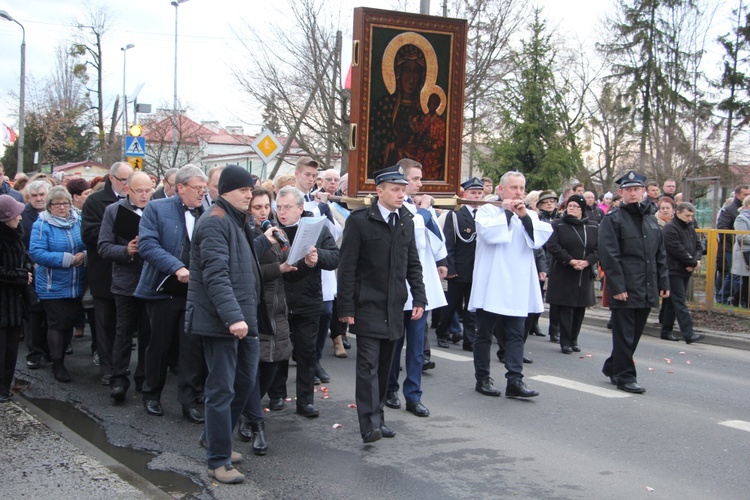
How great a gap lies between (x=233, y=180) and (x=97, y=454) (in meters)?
2.18

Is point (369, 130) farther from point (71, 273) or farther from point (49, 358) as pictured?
point (49, 358)

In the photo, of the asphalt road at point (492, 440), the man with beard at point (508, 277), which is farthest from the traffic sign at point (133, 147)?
the man with beard at point (508, 277)

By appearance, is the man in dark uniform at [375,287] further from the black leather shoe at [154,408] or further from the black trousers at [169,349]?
the black leather shoe at [154,408]

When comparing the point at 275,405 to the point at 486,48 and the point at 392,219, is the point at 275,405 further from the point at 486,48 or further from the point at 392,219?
the point at 486,48

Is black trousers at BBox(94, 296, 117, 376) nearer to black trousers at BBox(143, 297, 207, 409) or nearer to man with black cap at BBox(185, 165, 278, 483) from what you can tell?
black trousers at BBox(143, 297, 207, 409)

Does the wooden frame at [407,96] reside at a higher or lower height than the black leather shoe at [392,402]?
higher

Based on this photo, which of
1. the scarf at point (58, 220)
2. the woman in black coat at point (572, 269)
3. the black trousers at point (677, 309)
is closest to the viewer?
the scarf at point (58, 220)

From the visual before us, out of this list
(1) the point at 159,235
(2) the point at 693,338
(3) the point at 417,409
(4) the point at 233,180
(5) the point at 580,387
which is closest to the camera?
(4) the point at 233,180

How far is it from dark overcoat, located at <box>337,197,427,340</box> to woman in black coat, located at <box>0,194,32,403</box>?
10.1 ft

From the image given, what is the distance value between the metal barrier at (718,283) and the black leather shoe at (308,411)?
27.9 ft

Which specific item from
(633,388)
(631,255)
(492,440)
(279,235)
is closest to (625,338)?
(633,388)

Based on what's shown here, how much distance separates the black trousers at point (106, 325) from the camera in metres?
7.71

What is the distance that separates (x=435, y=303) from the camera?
7.48m

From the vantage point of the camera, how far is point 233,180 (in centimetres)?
516
